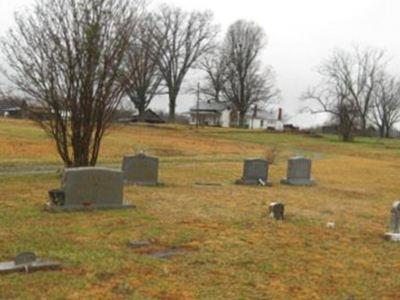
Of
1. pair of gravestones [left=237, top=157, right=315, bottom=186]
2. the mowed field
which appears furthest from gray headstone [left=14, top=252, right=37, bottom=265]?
pair of gravestones [left=237, top=157, right=315, bottom=186]

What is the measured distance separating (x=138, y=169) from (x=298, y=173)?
5768mm

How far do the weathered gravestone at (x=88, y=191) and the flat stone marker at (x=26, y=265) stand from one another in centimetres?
393

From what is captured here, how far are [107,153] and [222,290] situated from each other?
72.1 ft

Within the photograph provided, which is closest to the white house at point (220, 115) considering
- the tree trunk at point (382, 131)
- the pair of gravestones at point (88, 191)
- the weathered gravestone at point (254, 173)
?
the tree trunk at point (382, 131)

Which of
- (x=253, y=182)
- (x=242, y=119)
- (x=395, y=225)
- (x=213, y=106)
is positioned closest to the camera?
(x=395, y=225)

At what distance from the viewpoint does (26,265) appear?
6.66 m

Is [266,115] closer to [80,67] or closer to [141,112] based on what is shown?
[141,112]

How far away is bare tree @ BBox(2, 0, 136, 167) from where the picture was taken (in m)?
15.3

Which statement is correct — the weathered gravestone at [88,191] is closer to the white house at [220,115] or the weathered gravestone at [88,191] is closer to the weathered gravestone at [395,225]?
the weathered gravestone at [395,225]

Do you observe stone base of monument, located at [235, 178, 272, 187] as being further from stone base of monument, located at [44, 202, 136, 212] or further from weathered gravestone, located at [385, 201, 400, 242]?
weathered gravestone, located at [385, 201, 400, 242]

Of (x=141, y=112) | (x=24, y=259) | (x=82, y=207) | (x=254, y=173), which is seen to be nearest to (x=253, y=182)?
(x=254, y=173)

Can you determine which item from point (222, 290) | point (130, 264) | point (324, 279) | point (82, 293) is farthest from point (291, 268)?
point (82, 293)

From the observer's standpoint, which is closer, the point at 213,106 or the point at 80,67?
the point at 80,67

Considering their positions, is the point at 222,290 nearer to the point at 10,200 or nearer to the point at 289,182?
the point at 10,200
